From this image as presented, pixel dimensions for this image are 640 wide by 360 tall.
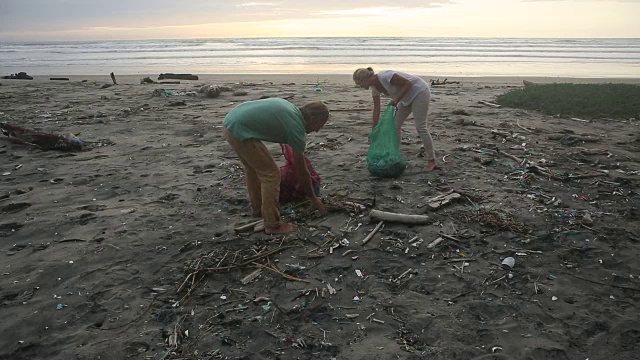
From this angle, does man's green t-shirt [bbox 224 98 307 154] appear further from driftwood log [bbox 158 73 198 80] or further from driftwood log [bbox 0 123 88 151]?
driftwood log [bbox 158 73 198 80]

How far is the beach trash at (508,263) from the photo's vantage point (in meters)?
4.01

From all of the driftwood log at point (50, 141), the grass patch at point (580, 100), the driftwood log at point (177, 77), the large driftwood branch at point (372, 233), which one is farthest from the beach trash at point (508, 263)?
the driftwood log at point (177, 77)

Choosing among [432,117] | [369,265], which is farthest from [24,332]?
[432,117]

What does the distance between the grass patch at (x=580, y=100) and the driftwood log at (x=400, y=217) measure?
654 centimetres

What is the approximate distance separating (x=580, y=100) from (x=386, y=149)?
6.63 metres

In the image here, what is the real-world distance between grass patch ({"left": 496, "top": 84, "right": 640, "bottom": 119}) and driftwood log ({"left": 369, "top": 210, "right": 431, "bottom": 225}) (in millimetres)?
6537

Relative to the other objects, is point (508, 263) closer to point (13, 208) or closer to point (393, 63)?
point (13, 208)

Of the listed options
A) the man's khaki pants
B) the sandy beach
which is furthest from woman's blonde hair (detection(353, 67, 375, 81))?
the man's khaki pants

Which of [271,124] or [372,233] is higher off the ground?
[271,124]

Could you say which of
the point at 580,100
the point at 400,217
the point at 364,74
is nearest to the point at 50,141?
the point at 364,74

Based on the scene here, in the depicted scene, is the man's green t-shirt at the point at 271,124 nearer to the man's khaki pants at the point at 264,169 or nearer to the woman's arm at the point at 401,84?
the man's khaki pants at the point at 264,169

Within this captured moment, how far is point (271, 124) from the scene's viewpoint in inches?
168

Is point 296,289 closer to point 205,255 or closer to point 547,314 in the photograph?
point 205,255

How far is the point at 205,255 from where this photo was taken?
4332 millimetres
